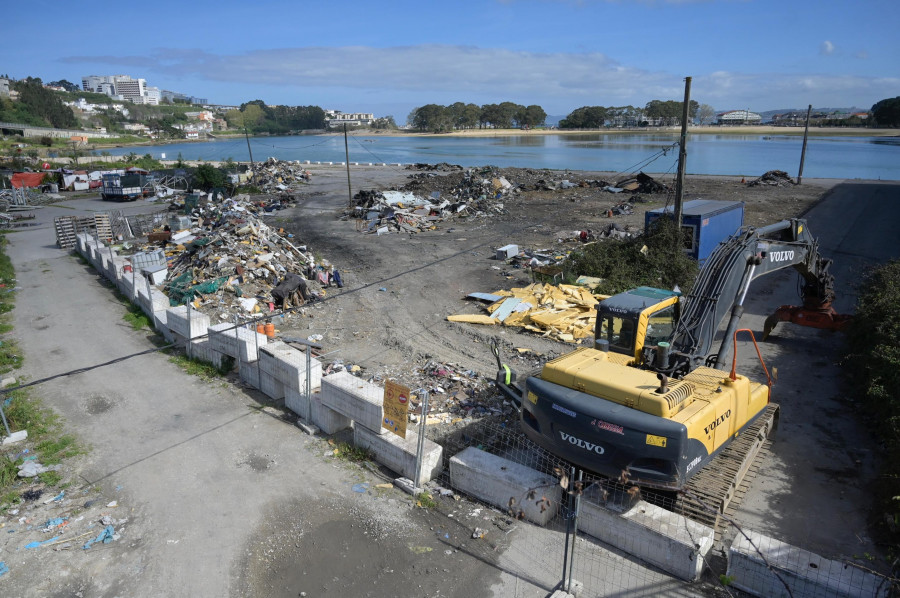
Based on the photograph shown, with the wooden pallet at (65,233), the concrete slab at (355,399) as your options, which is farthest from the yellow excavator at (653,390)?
the wooden pallet at (65,233)

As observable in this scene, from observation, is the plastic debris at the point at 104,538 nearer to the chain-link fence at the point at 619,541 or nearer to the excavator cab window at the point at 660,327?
the chain-link fence at the point at 619,541

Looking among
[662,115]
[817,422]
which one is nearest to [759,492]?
[817,422]

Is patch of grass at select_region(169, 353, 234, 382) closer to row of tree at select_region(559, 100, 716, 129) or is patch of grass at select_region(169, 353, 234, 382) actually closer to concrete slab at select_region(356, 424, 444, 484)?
concrete slab at select_region(356, 424, 444, 484)

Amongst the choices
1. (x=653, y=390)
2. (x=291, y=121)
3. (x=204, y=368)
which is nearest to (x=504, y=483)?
(x=653, y=390)

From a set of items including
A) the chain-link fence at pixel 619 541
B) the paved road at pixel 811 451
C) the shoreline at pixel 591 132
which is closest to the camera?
the chain-link fence at pixel 619 541

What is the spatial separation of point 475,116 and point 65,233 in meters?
164

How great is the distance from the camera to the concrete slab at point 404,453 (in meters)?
7.14

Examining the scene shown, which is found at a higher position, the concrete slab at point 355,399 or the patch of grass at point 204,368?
the concrete slab at point 355,399

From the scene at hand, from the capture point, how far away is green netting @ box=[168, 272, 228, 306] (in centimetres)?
1528

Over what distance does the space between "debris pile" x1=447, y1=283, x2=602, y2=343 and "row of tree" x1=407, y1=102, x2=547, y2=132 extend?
6500 inches

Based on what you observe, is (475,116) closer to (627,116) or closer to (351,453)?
(627,116)

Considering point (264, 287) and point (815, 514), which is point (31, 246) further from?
point (815, 514)

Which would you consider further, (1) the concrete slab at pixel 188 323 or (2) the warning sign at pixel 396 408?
(1) the concrete slab at pixel 188 323

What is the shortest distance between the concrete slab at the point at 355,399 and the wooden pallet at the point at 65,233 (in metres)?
20.7
